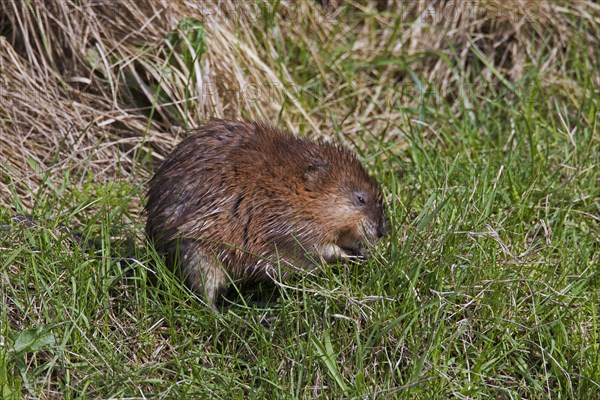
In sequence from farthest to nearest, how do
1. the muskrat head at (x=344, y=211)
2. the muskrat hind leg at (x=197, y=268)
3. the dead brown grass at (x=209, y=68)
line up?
the dead brown grass at (x=209, y=68) < the muskrat head at (x=344, y=211) < the muskrat hind leg at (x=197, y=268)

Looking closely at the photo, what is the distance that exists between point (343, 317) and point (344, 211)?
737 millimetres

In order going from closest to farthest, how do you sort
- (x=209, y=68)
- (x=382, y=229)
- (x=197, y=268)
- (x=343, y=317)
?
(x=343, y=317) → (x=197, y=268) → (x=382, y=229) → (x=209, y=68)

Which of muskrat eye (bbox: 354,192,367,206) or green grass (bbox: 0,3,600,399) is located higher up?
muskrat eye (bbox: 354,192,367,206)

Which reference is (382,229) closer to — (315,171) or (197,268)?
(315,171)

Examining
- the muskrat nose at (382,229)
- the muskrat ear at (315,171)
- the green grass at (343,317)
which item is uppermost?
the muskrat ear at (315,171)

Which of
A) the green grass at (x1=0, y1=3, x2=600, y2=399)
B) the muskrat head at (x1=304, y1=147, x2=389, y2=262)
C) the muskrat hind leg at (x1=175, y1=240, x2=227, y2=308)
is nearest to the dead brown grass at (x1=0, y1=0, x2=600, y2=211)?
the green grass at (x1=0, y1=3, x2=600, y2=399)

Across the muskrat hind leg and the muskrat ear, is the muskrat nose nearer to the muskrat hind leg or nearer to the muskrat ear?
the muskrat ear

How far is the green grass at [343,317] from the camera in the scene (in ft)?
12.2

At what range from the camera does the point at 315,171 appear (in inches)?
174

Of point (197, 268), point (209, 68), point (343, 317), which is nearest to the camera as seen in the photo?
point (343, 317)

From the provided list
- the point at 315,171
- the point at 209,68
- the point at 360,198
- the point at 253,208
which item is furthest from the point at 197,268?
the point at 209,68

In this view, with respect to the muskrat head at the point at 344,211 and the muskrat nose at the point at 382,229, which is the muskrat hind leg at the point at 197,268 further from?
the muskrat nose at the point at 382,229

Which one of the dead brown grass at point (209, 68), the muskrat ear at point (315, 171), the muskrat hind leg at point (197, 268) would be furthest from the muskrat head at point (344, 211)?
the dead brown grass at point (209, 68)

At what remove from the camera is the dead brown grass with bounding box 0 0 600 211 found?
543cm
